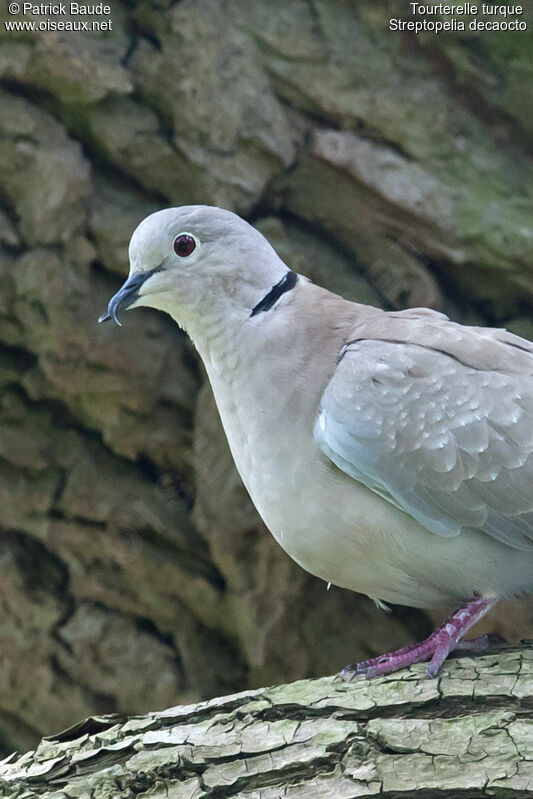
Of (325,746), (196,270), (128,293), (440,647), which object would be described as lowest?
(325,746)

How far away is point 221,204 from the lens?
5125 mm

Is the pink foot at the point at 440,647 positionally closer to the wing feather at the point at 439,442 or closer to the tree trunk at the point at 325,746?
the tree trunk at the point at 325,746

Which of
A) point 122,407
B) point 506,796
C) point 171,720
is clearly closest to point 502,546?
point 506,796

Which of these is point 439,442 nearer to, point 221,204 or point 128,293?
point 128,293

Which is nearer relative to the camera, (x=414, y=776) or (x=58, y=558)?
(x=414, y=776)

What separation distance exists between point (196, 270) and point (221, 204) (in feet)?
7.13

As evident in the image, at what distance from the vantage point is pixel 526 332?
5.30 meters

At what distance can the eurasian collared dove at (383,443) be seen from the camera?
2736 millimetres

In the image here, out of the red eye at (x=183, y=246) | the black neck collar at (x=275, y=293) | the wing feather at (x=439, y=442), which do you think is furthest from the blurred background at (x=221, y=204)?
the wing feather at (x=439, y=442)

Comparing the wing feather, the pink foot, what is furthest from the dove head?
the pink foot

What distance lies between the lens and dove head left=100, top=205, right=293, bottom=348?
3.03 m

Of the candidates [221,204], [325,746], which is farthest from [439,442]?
[221,204]

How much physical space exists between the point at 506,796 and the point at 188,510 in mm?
3488

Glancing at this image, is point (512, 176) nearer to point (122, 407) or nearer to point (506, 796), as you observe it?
point (122, 407)
